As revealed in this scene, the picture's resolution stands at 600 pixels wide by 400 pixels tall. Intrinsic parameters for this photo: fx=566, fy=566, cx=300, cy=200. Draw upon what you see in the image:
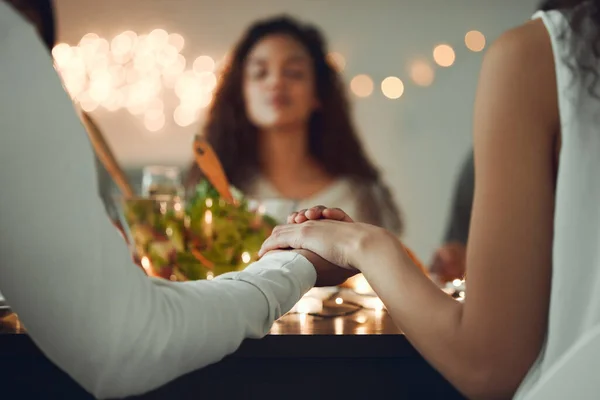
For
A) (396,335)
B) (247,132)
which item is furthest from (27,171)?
(247,132)

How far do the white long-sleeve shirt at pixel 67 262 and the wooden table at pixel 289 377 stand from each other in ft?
0.70

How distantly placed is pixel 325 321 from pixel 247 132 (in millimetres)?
1702

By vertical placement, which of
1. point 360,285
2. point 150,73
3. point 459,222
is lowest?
point 459,222

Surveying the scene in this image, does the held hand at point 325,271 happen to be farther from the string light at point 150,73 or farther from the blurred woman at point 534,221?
the string light at point 150,73

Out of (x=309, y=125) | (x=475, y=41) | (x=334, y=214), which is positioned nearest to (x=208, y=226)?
(x=334, y=214)

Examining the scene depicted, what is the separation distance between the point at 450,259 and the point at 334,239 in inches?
67.0

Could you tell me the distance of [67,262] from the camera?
14.1 inches

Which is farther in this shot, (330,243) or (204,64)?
(204,64)

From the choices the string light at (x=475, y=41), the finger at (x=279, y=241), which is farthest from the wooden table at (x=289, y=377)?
the string light at (x=475, y=41)

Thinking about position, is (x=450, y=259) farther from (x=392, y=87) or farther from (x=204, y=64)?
(x=204, y=64)

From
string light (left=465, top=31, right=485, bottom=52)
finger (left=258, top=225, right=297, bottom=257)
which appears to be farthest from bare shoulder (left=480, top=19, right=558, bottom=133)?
string light (left=465, top=31, right=485, bottom=52)

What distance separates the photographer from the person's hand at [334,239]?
2.07ft

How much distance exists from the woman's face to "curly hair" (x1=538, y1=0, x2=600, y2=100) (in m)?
1.80

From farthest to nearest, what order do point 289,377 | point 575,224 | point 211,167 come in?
point 211,167, point 289,377, point 575,224
